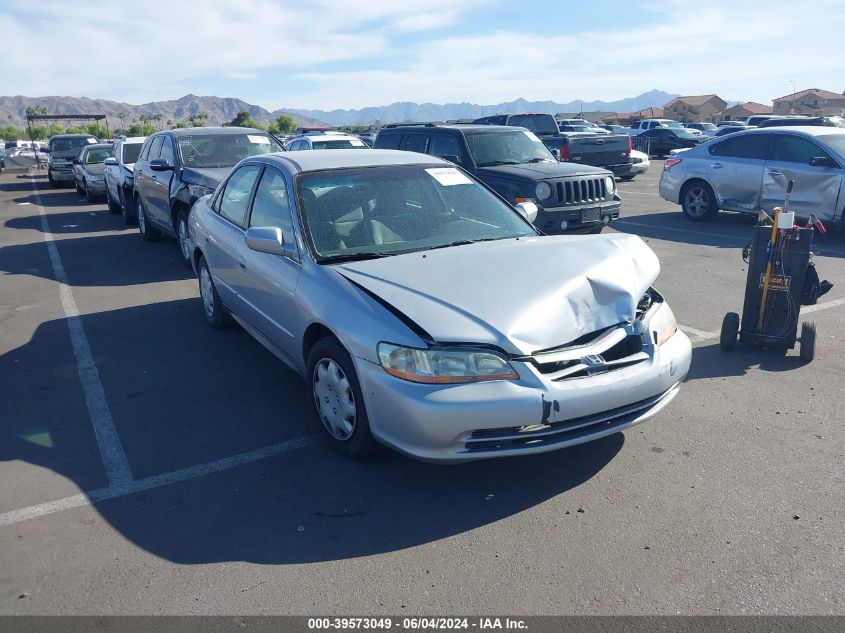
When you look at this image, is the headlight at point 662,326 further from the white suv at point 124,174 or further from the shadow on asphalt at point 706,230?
the white suv at point 124,174

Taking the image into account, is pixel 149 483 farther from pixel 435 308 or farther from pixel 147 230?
pixel 147 230

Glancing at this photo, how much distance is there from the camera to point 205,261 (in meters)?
6.75

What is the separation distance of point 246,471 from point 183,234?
6.34m

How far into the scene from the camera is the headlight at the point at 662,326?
4098 mm

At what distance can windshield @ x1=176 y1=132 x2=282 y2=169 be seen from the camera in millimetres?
10484

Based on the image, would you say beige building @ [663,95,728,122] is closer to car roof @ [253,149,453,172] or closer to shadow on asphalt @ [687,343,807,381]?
shadow on asphalt @ [687,343,807,381]

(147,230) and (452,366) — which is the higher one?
(452,366)

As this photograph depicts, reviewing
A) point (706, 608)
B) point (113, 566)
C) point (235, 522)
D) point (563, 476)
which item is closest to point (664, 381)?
point (563, 476)

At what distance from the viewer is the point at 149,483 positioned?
13.2 ft

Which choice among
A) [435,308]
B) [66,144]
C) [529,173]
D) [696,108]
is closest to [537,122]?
[529,173]

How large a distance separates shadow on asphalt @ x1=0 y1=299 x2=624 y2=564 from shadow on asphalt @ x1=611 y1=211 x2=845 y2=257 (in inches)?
302

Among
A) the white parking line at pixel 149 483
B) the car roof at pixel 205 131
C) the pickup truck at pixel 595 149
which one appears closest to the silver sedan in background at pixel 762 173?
the pickup truck at pixel 595 149

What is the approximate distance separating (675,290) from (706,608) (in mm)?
5663

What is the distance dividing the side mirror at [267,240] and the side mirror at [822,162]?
9.41m
